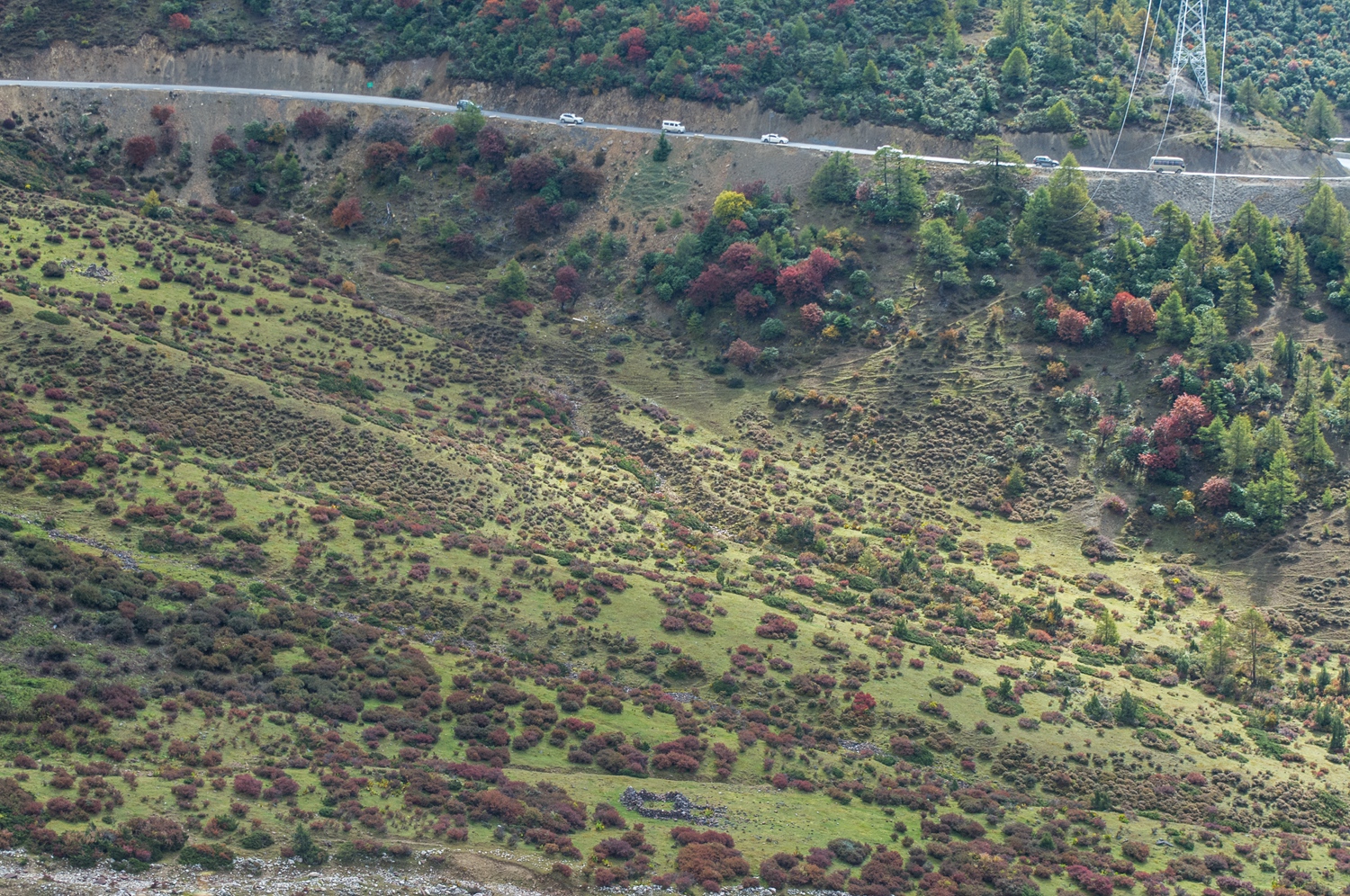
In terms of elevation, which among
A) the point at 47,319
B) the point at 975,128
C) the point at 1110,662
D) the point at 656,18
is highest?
the point at 656,18

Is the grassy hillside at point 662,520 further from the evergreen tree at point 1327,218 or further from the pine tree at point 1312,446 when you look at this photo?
the evergreen tree at point 1327,218

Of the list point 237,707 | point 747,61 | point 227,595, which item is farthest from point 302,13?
point 237,707

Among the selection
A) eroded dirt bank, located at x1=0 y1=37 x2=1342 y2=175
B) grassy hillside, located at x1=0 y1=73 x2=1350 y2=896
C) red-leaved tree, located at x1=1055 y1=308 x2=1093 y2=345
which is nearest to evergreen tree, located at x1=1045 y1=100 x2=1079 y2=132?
eroded dirt bank, located at x1=0 y1=37 x2=1342 y2=175

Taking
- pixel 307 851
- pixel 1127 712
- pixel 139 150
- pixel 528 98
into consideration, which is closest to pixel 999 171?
pixel 528 98

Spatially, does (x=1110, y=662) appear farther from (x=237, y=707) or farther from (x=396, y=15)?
(x=396, y=15)

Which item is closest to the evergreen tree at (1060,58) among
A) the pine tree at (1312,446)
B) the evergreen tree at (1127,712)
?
the pine tree at (1312,446)

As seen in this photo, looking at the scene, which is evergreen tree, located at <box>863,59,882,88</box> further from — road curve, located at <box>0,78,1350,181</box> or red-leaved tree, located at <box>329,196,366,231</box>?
red-leaved tree, located at <box>329,196,366,231</box>

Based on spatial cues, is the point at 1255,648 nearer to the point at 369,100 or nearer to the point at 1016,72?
the point at 1016,72
